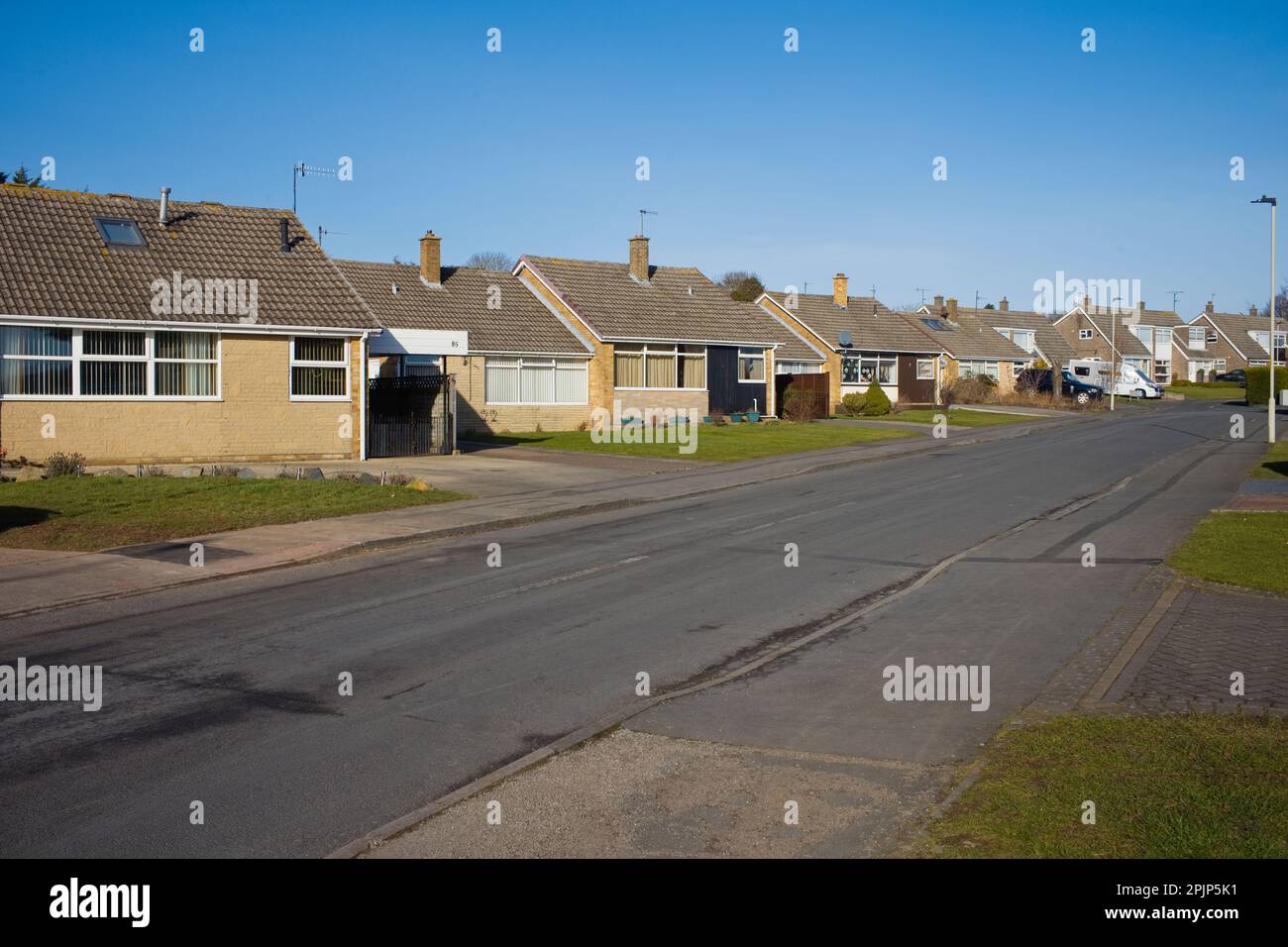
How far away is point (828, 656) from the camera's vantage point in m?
9.72

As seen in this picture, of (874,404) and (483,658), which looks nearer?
(483,658)

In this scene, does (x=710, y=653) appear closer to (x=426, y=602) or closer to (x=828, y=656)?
(x=828, y=656)

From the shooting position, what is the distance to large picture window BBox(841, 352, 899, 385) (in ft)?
193

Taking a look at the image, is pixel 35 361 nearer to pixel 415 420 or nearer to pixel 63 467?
pixel 63 467

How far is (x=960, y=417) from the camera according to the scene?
2016 inches

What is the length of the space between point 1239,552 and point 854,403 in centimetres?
3791

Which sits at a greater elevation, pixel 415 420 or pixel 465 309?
pixel 465 309

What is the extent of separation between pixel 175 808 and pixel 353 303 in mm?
23133

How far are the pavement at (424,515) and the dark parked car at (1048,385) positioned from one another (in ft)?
117

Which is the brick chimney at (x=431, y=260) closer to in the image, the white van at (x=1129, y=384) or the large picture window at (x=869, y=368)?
the large picture window at (x=869, y=368)

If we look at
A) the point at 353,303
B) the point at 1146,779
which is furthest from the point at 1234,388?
the point at 1146,779

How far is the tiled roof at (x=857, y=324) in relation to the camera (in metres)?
58.9
